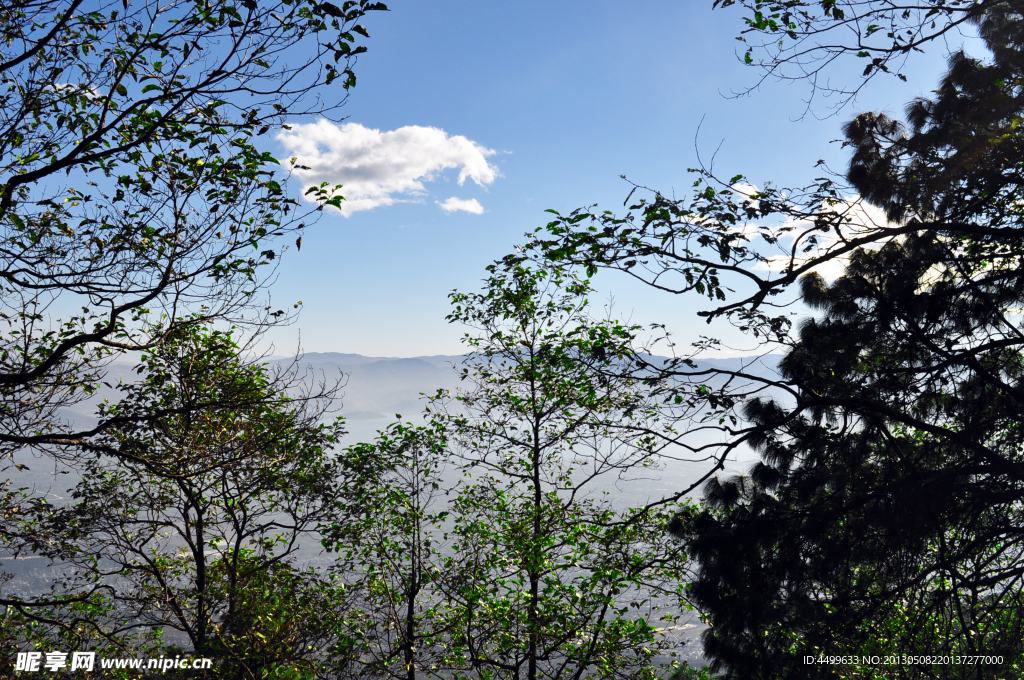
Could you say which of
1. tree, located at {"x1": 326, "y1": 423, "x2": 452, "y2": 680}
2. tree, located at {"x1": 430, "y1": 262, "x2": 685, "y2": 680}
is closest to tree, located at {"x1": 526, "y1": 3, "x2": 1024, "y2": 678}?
tree, located at {"x1": 430, "y1": 262, "x2": 685, "y2": 680}

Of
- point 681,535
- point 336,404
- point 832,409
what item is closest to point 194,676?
point 336,404

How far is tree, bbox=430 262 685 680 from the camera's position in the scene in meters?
9.14

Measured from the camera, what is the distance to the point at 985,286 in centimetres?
627

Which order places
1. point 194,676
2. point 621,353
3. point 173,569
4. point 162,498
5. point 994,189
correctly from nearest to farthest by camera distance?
point 994,189
point 621,353
point 194,676
point 162,498
point 173,569

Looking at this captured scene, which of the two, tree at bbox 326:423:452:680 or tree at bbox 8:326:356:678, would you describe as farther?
tree at bbox 326:423:452:680

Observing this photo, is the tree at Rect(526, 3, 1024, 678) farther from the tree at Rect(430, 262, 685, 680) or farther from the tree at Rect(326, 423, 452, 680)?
the tree at Rect(326, 423, 452, 680)

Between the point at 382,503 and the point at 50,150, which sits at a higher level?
the point at 50,150

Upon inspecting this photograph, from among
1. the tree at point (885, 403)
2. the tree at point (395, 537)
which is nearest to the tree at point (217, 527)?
the tree at point (395, 537)

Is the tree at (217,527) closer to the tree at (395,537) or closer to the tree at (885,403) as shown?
the tree at (395,537)

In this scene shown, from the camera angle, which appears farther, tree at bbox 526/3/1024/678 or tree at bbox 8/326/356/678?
tree at bbox 8/326/356/678

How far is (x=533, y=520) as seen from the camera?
10734 millimetres

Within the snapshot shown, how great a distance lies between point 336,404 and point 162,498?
142 inches

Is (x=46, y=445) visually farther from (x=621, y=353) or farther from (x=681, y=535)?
(x=681, y=535)

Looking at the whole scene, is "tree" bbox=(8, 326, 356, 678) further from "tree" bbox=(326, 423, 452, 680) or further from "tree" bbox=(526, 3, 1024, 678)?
"tree" bbox=(526, 3, 1024, 678)
